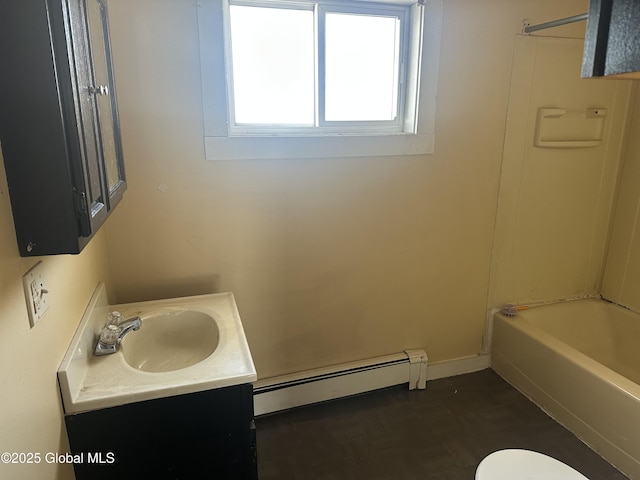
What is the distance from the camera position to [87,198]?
0.85 meters

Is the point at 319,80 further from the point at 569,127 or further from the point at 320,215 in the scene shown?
the point at 569,127

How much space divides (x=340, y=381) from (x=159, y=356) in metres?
0.98

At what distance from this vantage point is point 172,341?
161cm

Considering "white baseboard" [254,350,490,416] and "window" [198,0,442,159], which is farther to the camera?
"white baseboard" [254,350,490,416]

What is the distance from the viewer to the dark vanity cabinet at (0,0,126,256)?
2.41 feet

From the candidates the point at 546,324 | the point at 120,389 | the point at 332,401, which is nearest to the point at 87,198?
the point at 120,389

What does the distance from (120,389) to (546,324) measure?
2302 millimetres

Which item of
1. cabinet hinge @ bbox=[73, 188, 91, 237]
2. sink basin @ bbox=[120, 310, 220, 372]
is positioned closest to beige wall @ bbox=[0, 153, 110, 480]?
cabinet hinge @ bbox=[73, 188, 91, 237]

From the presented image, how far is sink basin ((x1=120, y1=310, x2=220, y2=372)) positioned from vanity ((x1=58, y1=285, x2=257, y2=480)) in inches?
5.7

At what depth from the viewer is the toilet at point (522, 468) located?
4.20 feet

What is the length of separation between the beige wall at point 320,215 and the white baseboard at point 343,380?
6 cm

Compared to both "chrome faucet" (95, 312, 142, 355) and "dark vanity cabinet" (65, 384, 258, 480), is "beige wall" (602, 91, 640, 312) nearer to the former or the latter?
"dark vanity cabinet" (65, 384, 258, 480)

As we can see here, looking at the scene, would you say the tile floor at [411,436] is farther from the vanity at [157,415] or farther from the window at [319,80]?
the window at [319,80]

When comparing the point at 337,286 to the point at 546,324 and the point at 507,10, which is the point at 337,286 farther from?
the point at 507,10
